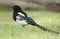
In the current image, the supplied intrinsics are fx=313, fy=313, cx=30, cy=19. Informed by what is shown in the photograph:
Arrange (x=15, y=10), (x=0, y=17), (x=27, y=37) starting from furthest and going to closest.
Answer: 1. (x=0, y=17)
2. (x=15, y=10)
3. (x=27, y=37)

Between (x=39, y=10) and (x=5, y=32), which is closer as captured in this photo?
(x=5, y=32)

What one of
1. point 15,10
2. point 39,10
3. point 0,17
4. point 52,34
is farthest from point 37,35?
point 39,10

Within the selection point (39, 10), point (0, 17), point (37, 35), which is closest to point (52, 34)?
point (37, 35)

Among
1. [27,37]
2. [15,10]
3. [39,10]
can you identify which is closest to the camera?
[27,37]

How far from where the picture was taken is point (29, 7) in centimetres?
1396

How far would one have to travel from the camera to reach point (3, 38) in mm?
7203

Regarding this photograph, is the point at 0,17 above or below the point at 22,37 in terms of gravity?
below

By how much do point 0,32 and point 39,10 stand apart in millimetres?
5708

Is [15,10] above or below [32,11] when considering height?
above

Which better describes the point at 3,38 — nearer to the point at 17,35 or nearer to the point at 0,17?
the point at 17,35

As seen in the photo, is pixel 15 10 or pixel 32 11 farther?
pixel 32 11

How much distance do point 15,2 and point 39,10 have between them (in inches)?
49.2

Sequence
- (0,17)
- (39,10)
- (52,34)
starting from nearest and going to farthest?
(52,34)
(0,17)
(39,10)

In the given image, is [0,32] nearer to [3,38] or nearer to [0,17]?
[3,38]
